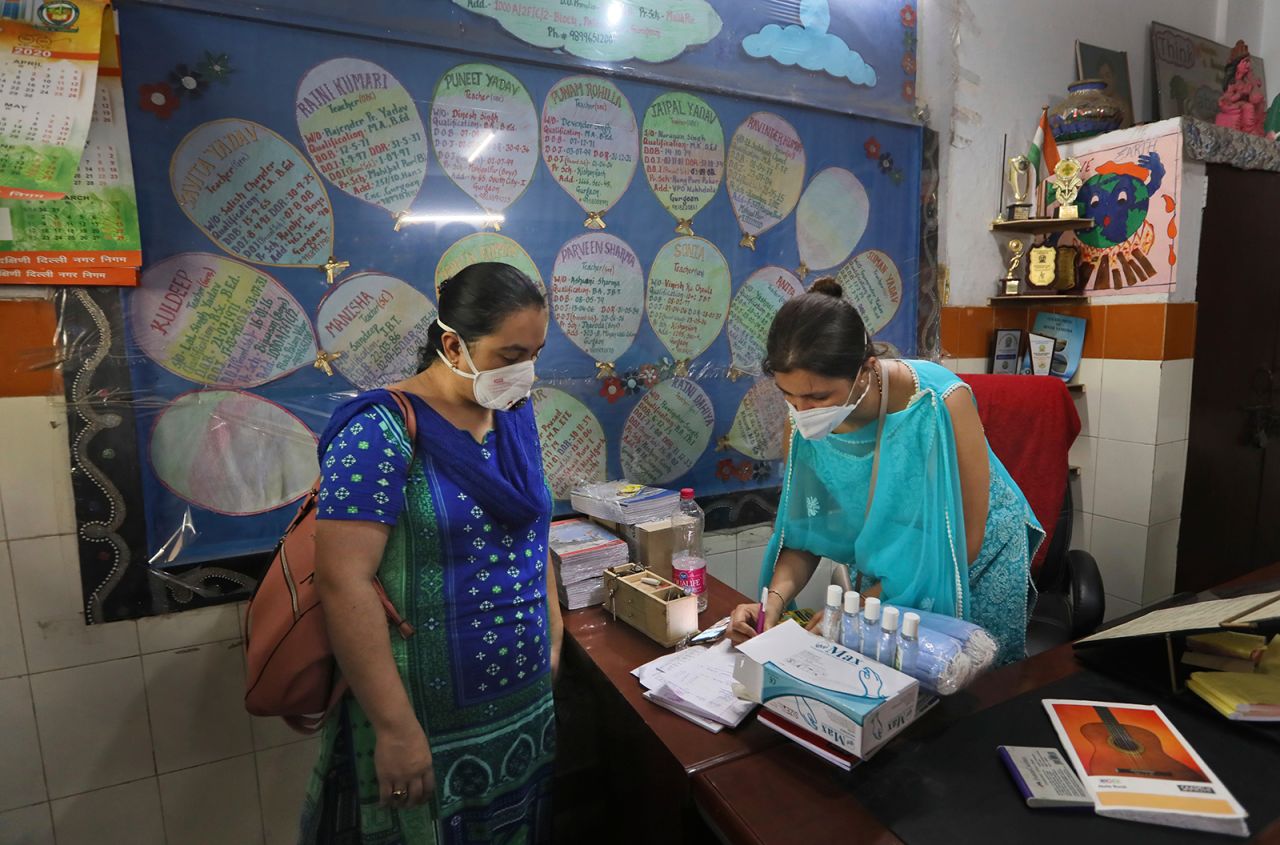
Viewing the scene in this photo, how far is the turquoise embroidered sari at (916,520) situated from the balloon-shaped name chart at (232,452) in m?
1.19

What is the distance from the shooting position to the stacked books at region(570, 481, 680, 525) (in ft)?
6.00

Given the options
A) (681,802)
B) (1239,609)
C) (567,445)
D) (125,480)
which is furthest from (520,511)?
(1239,609)

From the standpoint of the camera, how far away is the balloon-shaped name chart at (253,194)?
1503 mm

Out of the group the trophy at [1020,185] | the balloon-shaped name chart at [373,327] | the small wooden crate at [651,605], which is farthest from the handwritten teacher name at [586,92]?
the trophy at [1020,185]

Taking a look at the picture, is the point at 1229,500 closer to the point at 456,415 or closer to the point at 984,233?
the point at 984,233

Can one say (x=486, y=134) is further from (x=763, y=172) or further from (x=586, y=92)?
(x=763, y=172)

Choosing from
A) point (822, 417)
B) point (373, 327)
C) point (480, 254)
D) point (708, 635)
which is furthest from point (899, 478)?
point (373, 327)

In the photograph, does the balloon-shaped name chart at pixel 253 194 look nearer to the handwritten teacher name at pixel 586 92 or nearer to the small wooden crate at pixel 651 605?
the handwritten teacher name at pixel 586 92

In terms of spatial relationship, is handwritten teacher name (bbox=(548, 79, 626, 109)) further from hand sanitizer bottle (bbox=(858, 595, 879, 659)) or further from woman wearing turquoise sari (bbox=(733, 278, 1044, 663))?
hand sanitizer bottle (bbox=(858, 595, 879, 659))

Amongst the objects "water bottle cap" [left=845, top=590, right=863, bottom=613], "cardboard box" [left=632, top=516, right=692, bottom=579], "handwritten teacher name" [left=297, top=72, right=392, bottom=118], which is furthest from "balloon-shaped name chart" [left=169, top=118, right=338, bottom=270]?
"water bottle cap" [left=845, top=590, right=863, bottom=613]

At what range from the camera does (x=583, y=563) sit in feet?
5.66

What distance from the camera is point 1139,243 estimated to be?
252cm

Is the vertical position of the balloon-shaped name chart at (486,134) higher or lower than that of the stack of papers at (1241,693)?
higher

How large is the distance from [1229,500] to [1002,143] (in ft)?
5.98
